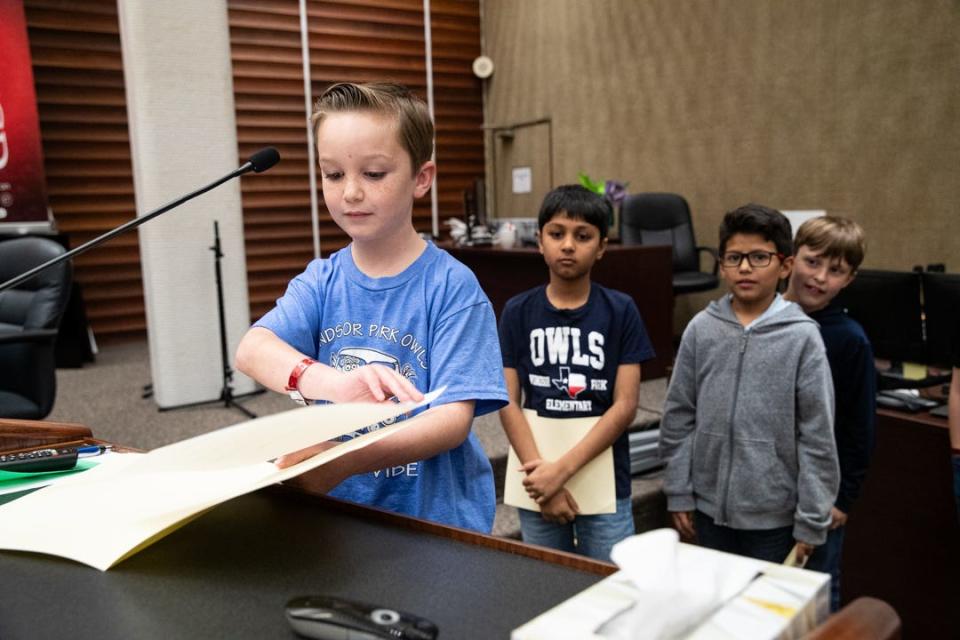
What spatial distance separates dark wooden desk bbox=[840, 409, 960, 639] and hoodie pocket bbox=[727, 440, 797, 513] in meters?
0.66

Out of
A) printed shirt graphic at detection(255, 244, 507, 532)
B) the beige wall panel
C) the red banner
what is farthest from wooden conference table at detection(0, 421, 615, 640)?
the red banner

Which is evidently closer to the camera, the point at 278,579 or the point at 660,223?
the point at 278,579

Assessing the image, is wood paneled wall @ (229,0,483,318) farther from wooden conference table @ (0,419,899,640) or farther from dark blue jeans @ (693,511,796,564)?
wooden conference table @ (0,419,899,640)

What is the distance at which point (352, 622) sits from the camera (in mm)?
513

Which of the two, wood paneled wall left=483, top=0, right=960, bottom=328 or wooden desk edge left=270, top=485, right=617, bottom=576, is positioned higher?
wood paneled wall left=483, top=0, right=960, bottom=328

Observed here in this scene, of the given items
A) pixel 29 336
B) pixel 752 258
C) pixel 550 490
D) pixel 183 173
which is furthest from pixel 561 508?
pixel 183 173

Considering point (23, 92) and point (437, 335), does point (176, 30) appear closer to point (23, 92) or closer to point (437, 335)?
point (23, 92)

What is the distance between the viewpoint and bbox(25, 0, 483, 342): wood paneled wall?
567 centimetres

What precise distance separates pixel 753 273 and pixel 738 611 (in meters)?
1.55

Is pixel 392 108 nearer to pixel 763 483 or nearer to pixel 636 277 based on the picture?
pixel 763 483

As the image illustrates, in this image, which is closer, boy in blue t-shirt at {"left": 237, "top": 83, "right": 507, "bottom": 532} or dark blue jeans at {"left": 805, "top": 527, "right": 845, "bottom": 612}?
boy in blue t-shirt at {"left": 237, "top": 83, "right": 507, "bottom": 532}

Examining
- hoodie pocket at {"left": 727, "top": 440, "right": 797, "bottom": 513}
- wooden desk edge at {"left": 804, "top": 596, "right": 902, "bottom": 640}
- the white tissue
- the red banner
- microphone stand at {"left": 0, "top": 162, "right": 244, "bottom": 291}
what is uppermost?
the red banner

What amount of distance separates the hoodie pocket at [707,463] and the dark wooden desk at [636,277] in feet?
8.29

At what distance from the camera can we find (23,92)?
16.8ft
